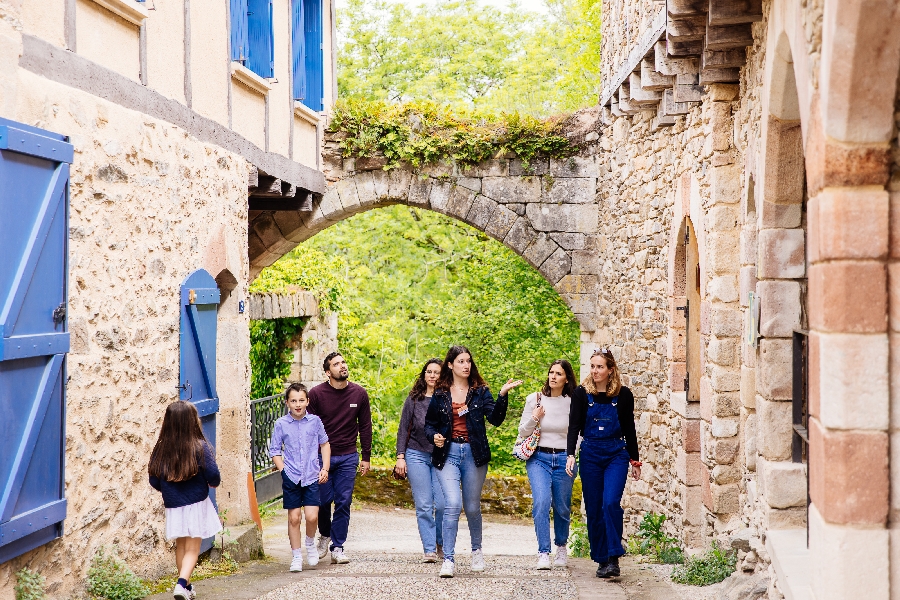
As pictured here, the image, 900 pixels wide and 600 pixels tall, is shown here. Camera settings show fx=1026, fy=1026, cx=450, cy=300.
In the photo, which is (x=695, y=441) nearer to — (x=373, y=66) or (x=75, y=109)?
(x=75, y=109)

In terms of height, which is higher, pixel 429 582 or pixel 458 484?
pixel 458 484

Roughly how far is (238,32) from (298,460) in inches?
127

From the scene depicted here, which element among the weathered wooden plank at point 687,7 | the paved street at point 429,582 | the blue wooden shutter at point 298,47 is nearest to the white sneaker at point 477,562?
the paved street at point 429,582

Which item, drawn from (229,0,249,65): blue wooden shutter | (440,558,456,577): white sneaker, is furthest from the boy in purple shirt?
(229,0,249,65): blue wooden shutter

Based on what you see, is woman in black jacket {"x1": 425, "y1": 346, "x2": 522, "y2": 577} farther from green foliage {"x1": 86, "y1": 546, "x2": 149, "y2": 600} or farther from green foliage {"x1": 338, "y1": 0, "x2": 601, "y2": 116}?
green foliage {"x1": 338, "y1": 0, "x2": 601, "y2": 116}

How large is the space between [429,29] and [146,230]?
758 inches

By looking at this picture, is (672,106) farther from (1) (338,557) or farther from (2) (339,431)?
(1) (338,557)

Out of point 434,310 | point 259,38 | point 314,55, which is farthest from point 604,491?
point 434,310

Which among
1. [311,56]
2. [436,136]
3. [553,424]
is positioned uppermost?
[311,56]

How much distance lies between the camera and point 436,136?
11.0 metres

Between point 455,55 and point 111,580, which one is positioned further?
point 455,55

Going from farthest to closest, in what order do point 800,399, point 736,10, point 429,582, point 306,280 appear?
1. point 306,280
2. point 429,582
3. point 736,10
4. point 800,399

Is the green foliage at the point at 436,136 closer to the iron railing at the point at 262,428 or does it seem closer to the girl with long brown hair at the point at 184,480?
the iron railing at the point at 262,428

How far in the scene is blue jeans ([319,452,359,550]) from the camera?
6562mm
